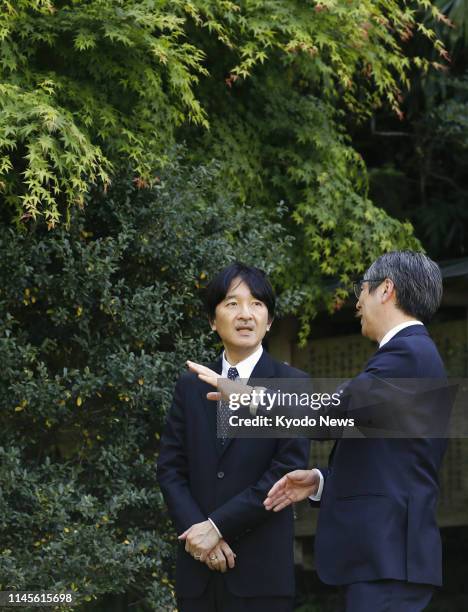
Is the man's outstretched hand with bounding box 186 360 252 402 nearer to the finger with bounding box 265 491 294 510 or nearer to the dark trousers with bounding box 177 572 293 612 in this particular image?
the finger with bounding box 265 491 294 510

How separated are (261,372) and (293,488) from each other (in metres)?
0.52

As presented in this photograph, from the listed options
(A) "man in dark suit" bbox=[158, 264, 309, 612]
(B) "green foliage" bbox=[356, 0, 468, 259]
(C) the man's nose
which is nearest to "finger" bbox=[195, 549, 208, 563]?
(A) "man in dark suit" bbox=[158, 264, 309, 612]

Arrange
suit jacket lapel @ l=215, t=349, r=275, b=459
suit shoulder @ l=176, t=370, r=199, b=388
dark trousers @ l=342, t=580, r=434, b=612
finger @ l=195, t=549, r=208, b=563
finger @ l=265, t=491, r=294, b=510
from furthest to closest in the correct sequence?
suit shoulder @ l=176, t=370, r=199, b=388, suit jacket lapel @ l=215, t=349, r=275, b=459, finger @ l=195, t=549, r=208, b=563, finger @ l=265, t=491, r=294, b=510, dark trousers @ l=342, t=580, r=434, b=612

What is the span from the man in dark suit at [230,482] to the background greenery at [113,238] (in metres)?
1.61

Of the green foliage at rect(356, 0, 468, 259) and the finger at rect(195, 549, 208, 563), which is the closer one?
the finger at rect(195, 549, 208, 563)

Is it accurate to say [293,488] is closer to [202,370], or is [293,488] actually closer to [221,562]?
[221,562]

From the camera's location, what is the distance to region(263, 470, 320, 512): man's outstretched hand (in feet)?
12.3

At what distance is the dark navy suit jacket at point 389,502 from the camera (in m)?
3.43

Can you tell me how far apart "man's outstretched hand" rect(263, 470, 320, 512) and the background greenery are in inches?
78.8

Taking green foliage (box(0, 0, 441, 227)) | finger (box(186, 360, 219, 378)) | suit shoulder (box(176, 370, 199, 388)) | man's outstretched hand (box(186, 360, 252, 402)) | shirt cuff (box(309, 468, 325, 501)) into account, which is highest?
green foliage (box(0, 0, 441, 227))

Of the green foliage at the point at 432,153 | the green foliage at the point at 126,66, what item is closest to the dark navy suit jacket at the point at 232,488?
the green foliage at the point at 126,66

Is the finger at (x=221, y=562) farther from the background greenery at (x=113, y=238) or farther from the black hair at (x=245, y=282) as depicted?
the background greenery at (x=113, y=238)

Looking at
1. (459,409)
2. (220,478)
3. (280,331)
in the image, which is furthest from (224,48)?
(220,478)

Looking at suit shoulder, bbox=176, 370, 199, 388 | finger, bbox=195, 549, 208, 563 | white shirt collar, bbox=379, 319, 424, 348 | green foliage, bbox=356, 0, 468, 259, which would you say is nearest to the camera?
white shirt collar, bbox=379, 319, 424, 348
